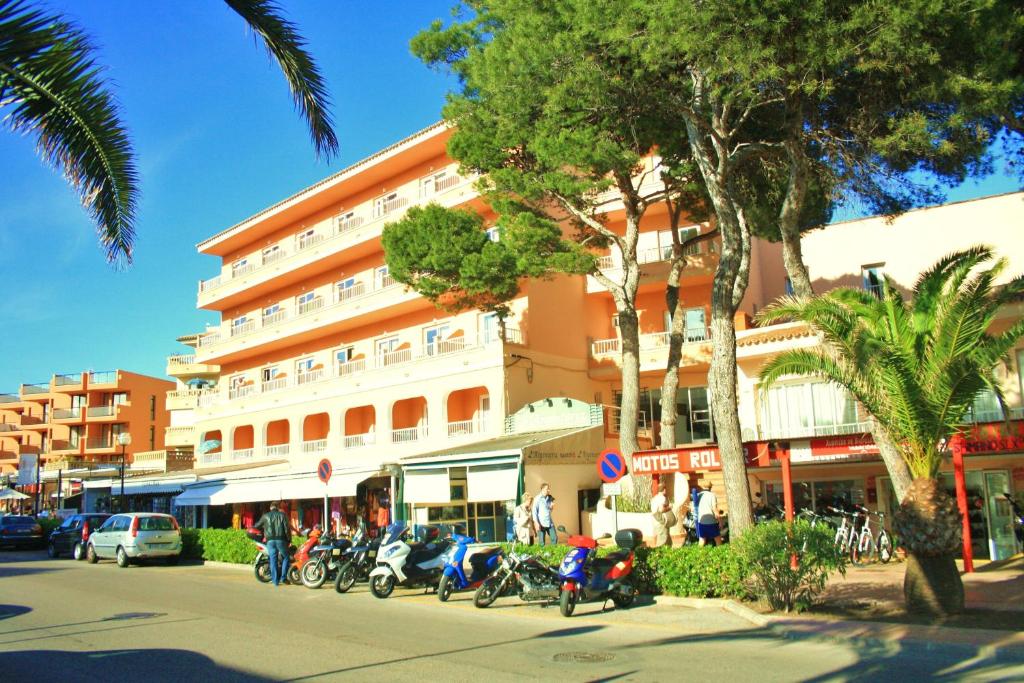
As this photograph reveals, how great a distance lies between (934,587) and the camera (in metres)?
10.6

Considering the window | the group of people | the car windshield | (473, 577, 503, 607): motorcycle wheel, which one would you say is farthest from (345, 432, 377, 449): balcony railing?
(473, 577, 503, 607): motorcycle wheel

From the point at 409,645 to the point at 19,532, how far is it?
29.0m

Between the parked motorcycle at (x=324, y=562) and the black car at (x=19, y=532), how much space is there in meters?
21.3

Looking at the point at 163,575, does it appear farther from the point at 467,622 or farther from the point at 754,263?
the point at 754,263

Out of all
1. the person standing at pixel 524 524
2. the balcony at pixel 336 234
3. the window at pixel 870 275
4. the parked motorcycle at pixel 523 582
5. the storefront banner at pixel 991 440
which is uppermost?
the balcony at pixel 336 234

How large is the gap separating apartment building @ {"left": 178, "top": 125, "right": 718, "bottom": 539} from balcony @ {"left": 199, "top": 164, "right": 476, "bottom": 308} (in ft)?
0.29

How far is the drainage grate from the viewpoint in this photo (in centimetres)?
871

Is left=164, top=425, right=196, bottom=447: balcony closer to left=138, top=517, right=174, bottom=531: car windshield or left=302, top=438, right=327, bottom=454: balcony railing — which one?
left=302, top=438, right=327, bottom=454: balcony railing

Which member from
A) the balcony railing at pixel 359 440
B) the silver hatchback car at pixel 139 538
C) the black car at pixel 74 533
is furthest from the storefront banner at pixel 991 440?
the black car at pixel 74 533

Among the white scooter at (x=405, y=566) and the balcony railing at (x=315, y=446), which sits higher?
the balcony railing at (x=315, y=446)

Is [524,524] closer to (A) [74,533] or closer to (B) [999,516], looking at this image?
(B) [999,516]

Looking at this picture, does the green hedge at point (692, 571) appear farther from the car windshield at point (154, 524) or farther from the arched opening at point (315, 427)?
the arched opening at point (315, 427)

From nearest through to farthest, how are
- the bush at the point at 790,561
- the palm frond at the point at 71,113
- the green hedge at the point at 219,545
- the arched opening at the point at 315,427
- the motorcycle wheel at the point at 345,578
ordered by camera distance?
the palm frond at the point at 71,113 < the bush at the point at 790,561 < the motorcycle wheel at the point at 345,578 < the green hedge at the point at 219,545 < the arched opening at the point at 315,427

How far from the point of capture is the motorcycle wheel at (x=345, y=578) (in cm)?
1566
